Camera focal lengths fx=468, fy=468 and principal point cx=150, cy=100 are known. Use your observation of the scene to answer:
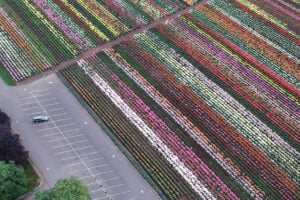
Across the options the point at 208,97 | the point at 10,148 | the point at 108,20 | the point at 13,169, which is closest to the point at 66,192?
the point at 13,169

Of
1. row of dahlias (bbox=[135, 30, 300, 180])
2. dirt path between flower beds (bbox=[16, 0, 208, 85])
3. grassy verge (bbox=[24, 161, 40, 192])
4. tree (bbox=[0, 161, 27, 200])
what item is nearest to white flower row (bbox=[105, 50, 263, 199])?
dirt path between flower beds (bbox=[16, 0, 208, 85])

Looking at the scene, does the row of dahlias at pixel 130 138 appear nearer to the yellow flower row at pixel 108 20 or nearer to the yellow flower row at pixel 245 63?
the yellow flower row at pixel 108 20

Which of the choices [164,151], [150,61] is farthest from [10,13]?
[164,151]

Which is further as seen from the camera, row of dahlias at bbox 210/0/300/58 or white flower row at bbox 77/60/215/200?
row of dahlias at bbox 210/0/300/58

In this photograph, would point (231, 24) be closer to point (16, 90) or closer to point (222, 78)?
point (222, 78)

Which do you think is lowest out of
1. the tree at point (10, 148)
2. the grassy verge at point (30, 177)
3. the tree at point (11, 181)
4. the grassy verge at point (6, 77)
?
the tree at point (11, 181)

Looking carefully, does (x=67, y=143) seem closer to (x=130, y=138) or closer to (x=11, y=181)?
(x=130, y=138)

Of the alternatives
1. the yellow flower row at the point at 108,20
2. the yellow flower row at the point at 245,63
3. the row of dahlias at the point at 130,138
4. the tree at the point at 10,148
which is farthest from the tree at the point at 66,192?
the yellow flower row at the point at 108,20

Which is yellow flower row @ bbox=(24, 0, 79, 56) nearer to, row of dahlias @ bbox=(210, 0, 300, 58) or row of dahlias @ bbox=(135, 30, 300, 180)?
row of dahlias @ bbox=(135, 30, 300, 180)
